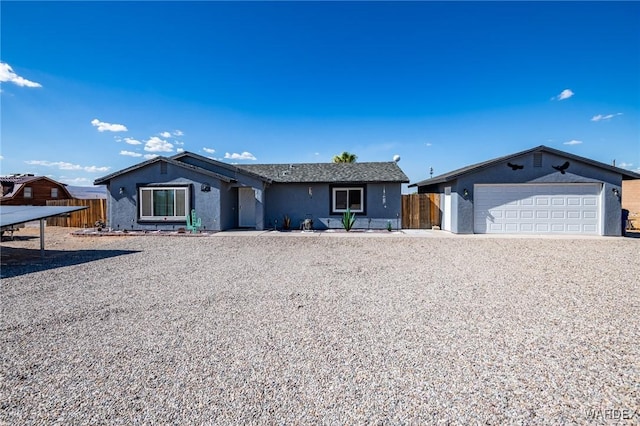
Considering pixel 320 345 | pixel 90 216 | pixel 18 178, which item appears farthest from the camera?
pixel 18 178

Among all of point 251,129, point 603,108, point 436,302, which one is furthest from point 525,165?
point 251,129

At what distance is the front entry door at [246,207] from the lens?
635 inches

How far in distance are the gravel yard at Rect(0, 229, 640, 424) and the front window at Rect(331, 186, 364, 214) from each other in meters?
9.14

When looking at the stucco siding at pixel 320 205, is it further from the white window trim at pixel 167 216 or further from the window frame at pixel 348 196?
the white window trim at pixel 167 216

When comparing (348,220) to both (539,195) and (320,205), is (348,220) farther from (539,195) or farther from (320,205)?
(539,195)

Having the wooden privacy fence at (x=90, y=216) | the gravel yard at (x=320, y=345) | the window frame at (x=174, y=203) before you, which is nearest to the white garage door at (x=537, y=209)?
the gravel yard at (x=320, y=345)

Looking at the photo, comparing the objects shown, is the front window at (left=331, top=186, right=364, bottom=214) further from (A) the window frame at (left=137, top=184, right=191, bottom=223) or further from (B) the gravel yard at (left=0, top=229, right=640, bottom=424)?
(B) the gravel yard at (left=0, top=229, right=640, bottom=424)

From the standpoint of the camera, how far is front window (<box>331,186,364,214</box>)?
1606cm

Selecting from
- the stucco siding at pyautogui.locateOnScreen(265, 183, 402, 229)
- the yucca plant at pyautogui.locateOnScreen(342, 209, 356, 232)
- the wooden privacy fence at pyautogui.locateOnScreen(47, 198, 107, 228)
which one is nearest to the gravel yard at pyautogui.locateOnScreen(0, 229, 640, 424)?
the yucca plant at pyautogui.locateOnScreen(342, 209, 356, 232)

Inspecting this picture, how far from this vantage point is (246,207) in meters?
16.3

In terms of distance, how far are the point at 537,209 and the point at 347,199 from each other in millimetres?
9248

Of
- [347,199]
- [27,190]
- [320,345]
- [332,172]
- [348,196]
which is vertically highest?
[332,172]

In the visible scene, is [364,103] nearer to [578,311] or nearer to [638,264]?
[638,264]

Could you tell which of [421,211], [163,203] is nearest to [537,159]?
[421,211]
